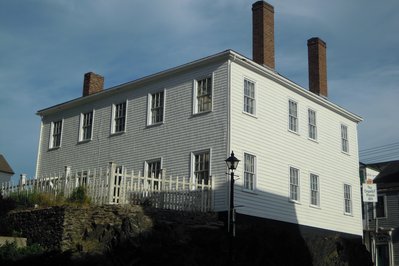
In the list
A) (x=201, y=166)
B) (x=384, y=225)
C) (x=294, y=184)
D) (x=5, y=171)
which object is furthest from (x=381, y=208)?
(x=5, y=171)

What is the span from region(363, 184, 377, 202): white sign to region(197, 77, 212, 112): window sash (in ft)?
53.5

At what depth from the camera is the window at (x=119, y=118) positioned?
26.8m

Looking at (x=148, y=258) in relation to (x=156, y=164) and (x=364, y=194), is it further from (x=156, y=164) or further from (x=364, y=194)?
(x=364, y=194)

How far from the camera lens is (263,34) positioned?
25.0m

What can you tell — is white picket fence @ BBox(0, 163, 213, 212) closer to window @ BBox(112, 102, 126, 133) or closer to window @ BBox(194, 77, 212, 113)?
window @ BBox(194, 77, 212, 113)

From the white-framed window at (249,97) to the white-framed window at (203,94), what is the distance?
4.97 feet

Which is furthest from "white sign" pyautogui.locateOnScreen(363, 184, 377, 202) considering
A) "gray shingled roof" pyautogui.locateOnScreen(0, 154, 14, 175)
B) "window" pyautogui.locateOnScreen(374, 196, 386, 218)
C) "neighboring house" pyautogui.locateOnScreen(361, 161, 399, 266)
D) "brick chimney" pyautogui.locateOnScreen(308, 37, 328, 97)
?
"gray shingled roof" pyautogui.locateOnScreen(0, 154, 14, 175)

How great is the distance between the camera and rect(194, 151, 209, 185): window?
22.5 meters

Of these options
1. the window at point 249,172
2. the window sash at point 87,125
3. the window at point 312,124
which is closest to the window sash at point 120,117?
the window sash at point 87,125

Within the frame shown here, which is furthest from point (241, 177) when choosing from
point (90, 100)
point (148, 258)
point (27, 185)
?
point (90, 100)

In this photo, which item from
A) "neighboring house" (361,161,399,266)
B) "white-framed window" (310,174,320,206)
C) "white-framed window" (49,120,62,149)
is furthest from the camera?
"neighboring house" (361,161,399,266)

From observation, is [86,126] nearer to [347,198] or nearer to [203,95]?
[203,95]

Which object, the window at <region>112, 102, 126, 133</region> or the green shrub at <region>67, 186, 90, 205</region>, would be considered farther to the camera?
the window at <region>112, 102, 126, 133</region>

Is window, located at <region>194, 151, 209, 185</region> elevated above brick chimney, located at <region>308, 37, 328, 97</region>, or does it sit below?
below
